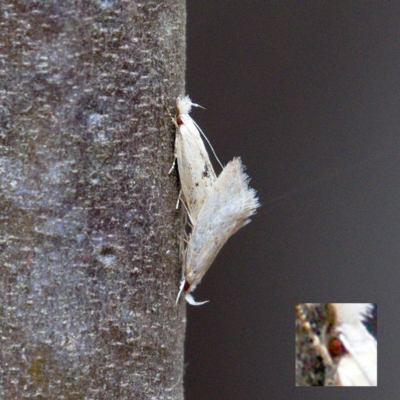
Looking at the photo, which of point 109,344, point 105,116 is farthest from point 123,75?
point 109,344

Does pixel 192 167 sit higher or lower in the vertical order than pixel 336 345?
higher

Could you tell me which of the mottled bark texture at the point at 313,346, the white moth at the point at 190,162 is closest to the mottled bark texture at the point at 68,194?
the white moth at the point at 190,162

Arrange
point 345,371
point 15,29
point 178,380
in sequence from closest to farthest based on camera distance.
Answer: point 15,29 → point 178,380 → point 345,371

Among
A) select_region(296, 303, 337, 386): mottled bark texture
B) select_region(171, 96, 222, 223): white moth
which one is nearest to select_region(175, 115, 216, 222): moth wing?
select_region(171, 96, 222, 223): white moth

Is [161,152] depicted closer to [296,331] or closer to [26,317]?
[26,317]

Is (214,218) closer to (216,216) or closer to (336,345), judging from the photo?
(216,216)

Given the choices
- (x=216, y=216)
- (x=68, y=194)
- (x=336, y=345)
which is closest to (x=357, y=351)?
(x=336, y=345)
